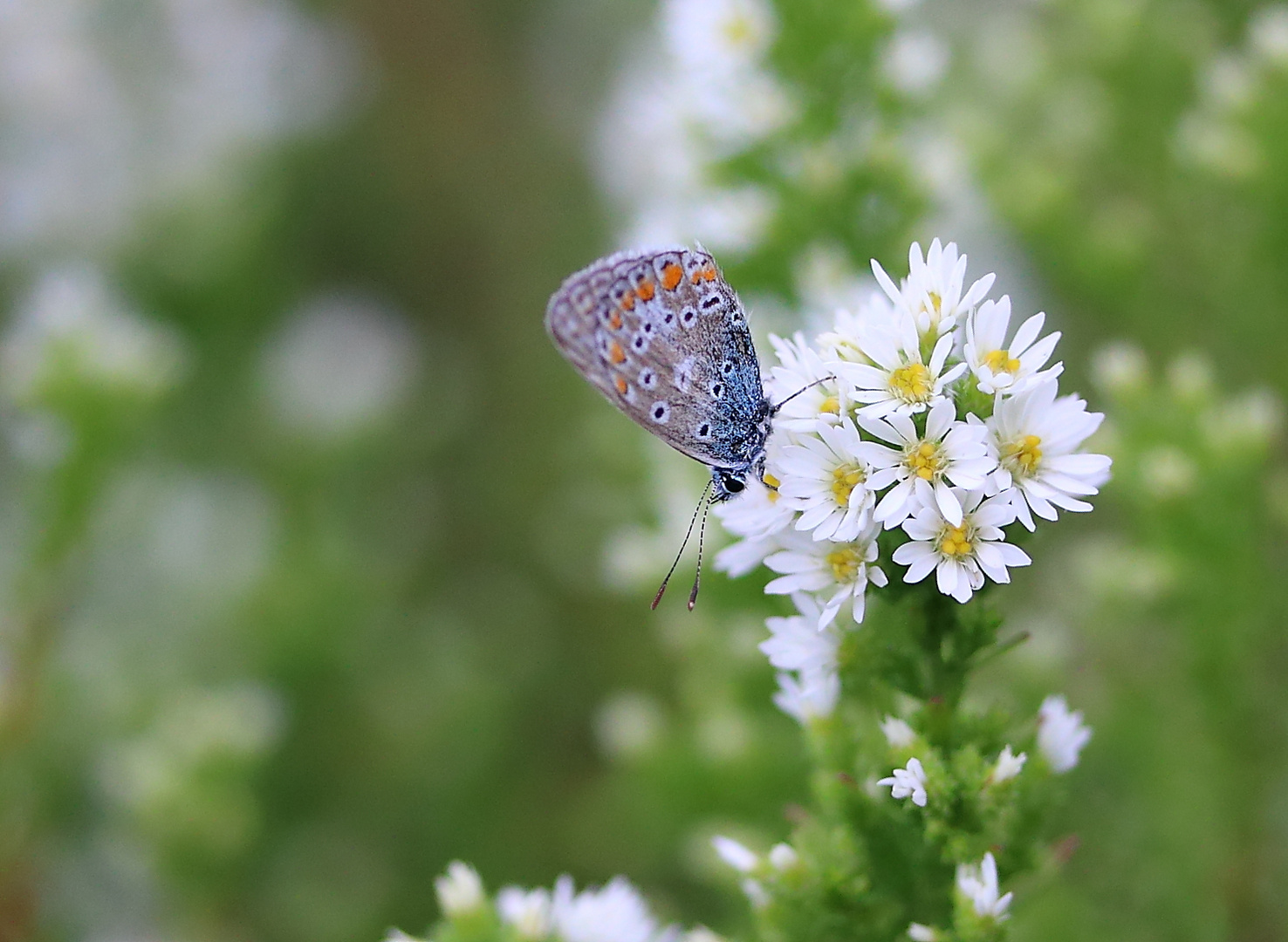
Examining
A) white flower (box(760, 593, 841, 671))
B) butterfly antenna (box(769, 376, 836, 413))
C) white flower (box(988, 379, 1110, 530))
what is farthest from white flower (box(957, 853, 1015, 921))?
butterfly antenna (box(769, 376, 836, 413))

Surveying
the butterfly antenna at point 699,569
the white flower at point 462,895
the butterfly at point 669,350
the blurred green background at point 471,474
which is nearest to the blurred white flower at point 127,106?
the blurred green background at point 471,474

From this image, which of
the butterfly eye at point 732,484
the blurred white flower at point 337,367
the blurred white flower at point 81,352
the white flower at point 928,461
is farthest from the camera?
the blurred white flower at point 337,367

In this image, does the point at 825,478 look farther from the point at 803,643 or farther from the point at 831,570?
the point at 803,643

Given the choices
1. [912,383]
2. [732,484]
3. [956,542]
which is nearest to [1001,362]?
[912,383]

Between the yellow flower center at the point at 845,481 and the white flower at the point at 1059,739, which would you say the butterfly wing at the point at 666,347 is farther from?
the white flower at the point at 1059,739

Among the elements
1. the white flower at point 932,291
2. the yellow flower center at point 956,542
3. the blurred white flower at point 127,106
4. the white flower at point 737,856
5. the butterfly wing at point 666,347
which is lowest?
the white flower at point 737,856

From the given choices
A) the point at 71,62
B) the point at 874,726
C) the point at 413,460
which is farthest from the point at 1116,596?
the point at 71,62

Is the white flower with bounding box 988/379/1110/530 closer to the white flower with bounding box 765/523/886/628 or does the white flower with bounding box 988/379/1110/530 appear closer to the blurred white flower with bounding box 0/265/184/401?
the white flower with bounding box 765/523/886/628
